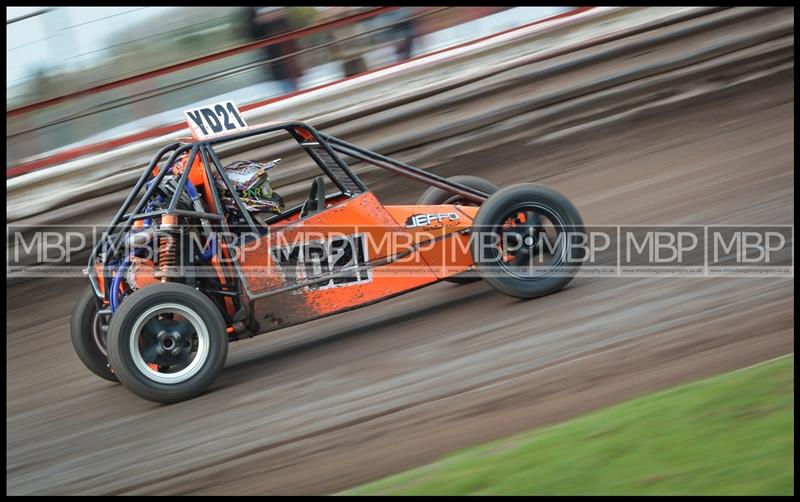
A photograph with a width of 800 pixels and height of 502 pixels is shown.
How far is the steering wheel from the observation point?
19.4 ft

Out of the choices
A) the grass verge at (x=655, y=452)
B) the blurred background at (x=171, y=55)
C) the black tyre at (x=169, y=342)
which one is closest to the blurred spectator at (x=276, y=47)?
the blurred background at (x=171, y=55)

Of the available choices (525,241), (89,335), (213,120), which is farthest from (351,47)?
(89,335)

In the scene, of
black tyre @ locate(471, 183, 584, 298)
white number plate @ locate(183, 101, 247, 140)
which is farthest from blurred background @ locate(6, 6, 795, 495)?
white number plate @ locate(183, 101, 247, 140)

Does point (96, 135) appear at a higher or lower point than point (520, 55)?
lower

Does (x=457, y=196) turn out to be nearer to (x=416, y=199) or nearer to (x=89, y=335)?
(x=416, y=199)

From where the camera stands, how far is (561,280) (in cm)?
597

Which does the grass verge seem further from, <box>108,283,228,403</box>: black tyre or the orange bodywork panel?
the orange bodywork panel

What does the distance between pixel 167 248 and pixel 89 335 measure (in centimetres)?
82

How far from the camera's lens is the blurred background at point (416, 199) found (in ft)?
13.8

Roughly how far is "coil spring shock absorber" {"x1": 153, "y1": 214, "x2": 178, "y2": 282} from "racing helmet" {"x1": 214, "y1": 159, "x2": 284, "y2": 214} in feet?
1.27

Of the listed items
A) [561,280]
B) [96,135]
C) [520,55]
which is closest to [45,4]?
[96,135]

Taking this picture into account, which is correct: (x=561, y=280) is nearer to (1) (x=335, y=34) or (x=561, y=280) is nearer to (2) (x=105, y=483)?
(2) (x=105, y=483)

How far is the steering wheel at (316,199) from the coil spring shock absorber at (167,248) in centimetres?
83

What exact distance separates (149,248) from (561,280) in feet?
8.59
